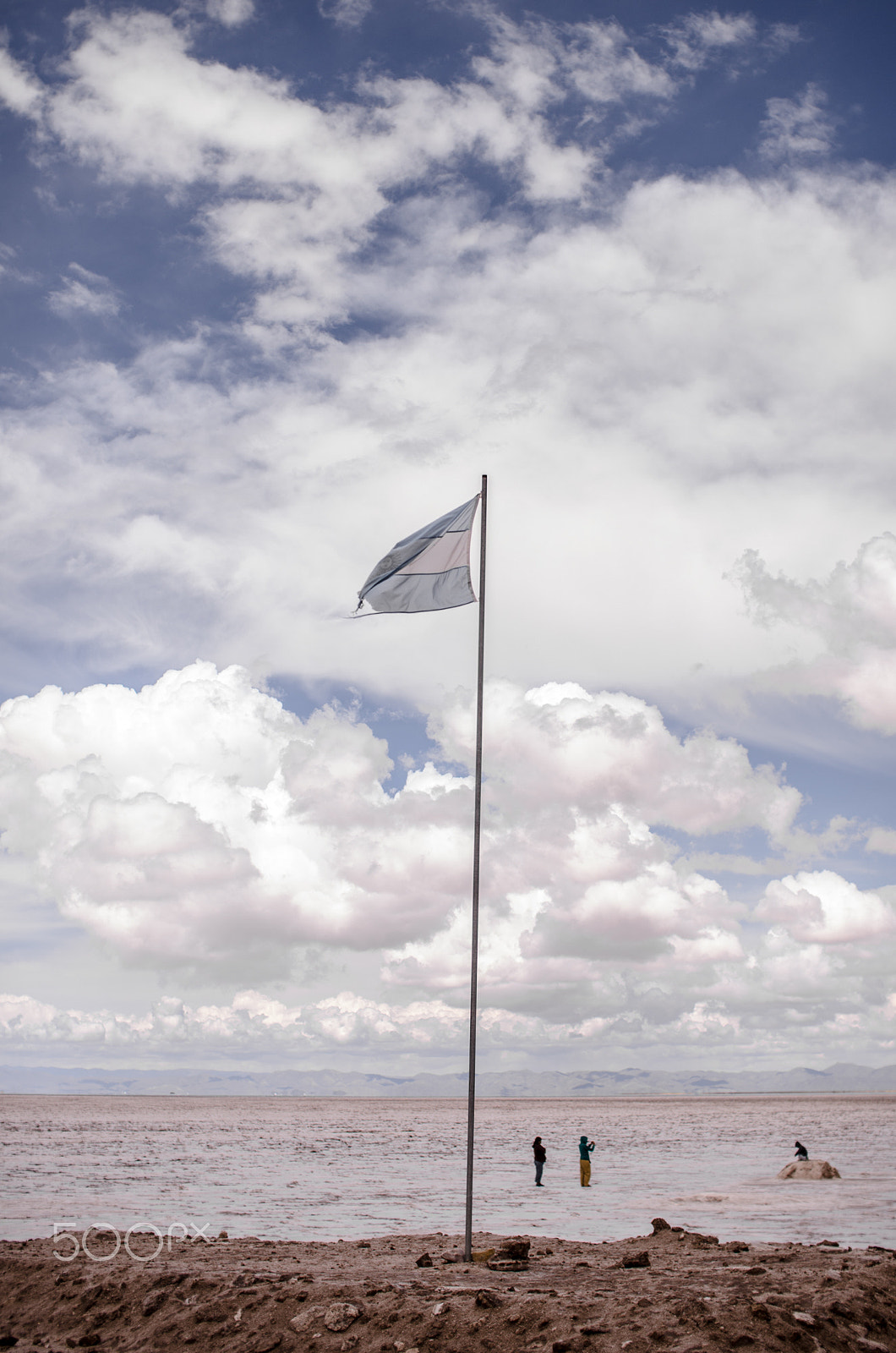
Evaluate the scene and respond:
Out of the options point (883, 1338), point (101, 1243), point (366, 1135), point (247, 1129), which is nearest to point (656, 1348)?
point (883, 1338)

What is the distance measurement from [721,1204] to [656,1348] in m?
19.3

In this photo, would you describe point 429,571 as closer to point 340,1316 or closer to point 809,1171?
point 340,1316

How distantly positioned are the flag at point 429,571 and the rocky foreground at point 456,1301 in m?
9.74

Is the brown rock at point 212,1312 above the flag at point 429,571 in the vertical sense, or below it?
below

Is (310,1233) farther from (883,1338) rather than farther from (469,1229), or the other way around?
(883,1338)

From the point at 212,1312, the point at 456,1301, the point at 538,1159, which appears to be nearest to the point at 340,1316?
the point at 456,1301

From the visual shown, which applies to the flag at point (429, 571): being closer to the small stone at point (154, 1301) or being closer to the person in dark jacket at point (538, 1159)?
the small stone at point (154, 1301)

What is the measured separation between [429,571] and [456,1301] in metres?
10.4

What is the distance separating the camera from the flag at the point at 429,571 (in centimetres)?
1631

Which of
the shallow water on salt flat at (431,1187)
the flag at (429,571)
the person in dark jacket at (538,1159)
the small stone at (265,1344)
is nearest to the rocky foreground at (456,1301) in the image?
the small stone at (265,1344)

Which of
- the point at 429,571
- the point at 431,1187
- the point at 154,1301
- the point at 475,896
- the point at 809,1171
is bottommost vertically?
the point at 431,1187

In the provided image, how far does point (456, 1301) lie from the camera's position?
442 inches

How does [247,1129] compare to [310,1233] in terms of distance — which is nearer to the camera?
[310,1233]

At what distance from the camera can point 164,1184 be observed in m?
31.1
